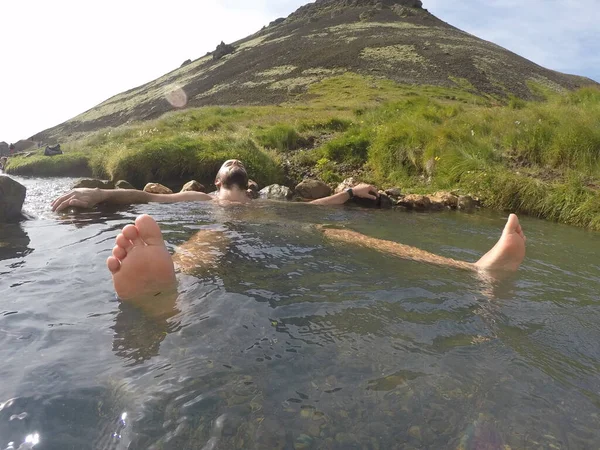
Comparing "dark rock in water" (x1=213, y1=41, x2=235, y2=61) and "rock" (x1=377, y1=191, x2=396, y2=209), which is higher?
"dark rock in water" (x1=213, y1=41, x2=235, y2=61)

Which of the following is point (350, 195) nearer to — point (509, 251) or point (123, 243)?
point (509, 251)

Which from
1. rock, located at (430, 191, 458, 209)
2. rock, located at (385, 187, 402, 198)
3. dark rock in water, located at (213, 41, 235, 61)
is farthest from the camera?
dark rock in water, located at (213, 41, 235, 61)

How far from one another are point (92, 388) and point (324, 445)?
965 mm

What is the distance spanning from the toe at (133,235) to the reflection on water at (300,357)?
377mm

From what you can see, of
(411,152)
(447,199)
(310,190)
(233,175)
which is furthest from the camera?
(411,152)

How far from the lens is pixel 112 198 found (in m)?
6.04

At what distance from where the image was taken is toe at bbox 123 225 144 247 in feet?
8.92

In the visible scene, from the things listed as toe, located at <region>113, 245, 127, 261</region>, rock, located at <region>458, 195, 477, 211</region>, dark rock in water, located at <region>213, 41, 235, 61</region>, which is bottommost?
rock, located at <region>458, 195, 477, 211</region>

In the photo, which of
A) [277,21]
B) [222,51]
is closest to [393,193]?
[222,51]

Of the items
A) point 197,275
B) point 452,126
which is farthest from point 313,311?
point 452,126

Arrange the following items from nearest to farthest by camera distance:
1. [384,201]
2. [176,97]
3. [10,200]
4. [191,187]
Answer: [10,200] < [384,201] < [191,187] < [176,97]

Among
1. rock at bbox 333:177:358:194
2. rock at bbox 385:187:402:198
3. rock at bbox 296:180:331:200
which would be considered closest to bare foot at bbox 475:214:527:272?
rock at bbox 385:187:402:198

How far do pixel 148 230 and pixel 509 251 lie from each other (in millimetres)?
2675

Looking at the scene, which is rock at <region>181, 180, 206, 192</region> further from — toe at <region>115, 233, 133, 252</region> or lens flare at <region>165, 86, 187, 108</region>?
lens flare at <region>165, 86, 187, 108</region>
